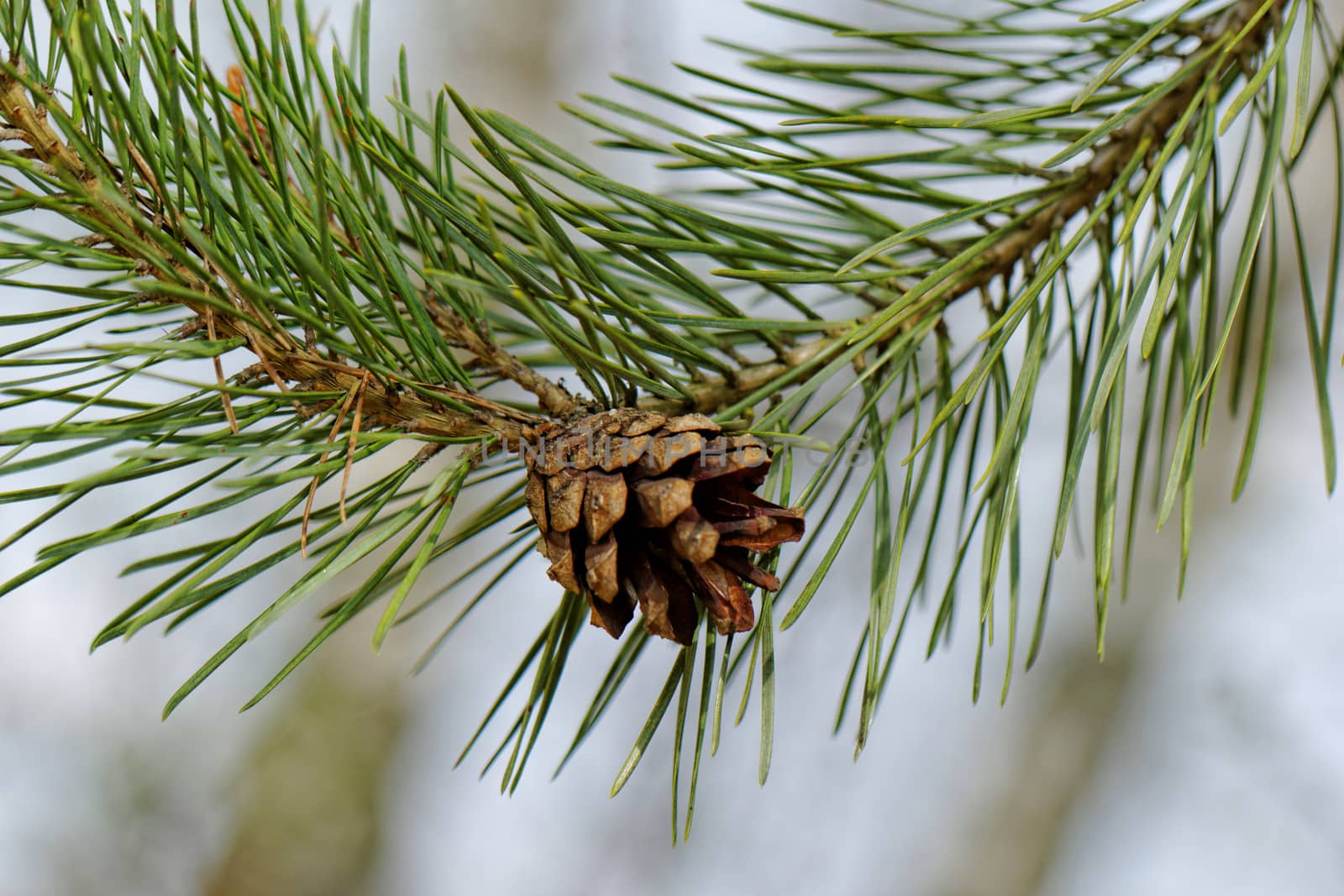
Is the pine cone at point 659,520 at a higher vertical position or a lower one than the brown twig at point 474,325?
lower

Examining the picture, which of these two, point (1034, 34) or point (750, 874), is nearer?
point (1034, 34)

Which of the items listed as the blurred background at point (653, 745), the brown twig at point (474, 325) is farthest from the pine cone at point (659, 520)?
the blurred background at point (653, 745)

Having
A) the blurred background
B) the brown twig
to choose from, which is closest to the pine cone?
the brown twig

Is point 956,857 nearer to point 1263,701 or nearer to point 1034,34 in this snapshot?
point 1263,701

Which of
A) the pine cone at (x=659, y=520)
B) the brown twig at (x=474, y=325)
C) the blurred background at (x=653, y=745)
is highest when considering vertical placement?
the brown twig at (x=474, y=325)

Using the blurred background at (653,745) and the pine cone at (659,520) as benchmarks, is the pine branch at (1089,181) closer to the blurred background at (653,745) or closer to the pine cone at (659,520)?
the pine cone at (659,520)

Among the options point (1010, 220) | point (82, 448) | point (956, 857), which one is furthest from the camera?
point (956, 857)

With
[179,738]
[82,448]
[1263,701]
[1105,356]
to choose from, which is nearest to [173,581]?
[82,448]

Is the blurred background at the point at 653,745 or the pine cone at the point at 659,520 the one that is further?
the blurred background at the point at 653,745
